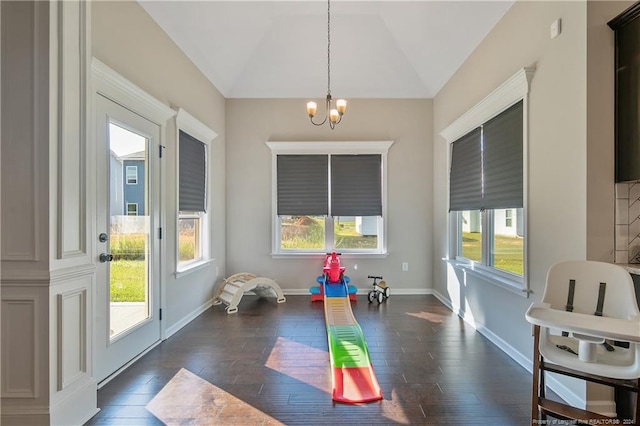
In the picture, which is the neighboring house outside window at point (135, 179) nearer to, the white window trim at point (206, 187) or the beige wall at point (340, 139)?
the white window trim at point (206, 187)

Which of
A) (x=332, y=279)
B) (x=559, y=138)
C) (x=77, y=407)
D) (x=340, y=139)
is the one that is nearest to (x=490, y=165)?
(x=559, y=138)

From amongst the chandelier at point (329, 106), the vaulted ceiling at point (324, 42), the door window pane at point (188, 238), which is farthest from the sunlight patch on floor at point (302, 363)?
the vaulted ceiling at point (324, 42)

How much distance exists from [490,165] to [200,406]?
337cm

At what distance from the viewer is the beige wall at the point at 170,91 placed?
8.13 feet

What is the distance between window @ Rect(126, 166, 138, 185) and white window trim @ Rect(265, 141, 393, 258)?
93.8 inches

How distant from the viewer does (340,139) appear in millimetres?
4992

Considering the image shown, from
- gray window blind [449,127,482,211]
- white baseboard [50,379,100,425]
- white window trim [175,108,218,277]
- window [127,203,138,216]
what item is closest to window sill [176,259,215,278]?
white window trim [175,108,218,277]

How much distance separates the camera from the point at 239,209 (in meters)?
5.04

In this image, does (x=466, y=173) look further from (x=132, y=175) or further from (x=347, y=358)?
(x=132, y=175)

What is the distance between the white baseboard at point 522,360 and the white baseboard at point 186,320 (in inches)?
130

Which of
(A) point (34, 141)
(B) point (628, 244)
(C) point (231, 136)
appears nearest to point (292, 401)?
(A) point (34, 141)

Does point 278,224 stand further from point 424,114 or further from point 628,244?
point 628,244

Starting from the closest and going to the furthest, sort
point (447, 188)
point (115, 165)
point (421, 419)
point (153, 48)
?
point (421, 419)
point (115, 165)
point (153, 48)
point (447, 188)

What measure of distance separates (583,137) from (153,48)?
362 cm
